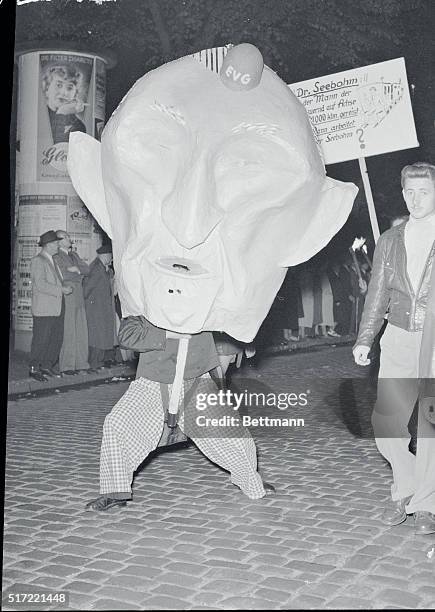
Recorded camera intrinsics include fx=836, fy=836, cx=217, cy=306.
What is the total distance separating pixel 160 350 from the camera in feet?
13.3

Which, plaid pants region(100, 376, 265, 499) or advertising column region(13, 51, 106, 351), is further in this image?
advertising column region(13, 51, 106, 351)

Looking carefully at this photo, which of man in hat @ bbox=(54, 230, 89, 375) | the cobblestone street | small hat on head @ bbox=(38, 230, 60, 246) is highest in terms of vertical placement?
small hat on head @ bbox=(38, 230, 60, 246)

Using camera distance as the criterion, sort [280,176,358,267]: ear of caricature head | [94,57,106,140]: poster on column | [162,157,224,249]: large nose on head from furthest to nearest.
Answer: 1. [94,57,106,140]: poster on column
2. [280,176,358,267]: ear of caricature head
3. [162,157,224,249]: large nose on head

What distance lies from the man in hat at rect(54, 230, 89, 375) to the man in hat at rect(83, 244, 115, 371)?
0.07 m

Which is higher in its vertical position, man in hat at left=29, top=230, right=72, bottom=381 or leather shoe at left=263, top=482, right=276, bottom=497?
man in hat at left=29, top=230, right=72, bottom=381

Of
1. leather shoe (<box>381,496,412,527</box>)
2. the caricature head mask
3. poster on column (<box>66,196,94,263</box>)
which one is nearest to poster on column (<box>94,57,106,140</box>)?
poster on column (<box>66,196,94,263</box>)

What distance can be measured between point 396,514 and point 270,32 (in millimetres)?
2790

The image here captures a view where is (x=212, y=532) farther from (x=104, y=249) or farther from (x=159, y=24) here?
(x=104, y=249)

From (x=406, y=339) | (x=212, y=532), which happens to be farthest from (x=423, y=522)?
(x=212, y=532)

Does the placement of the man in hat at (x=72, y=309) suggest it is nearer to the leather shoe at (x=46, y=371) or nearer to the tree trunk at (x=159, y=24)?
the leather shoe at (x=46, y=371)

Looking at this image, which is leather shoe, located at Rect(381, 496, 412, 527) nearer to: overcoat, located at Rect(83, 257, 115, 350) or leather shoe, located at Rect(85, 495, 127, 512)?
leather shoe, located at Rect(85, 495, 127, 512)

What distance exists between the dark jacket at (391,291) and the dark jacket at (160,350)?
0.75 m

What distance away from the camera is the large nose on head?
3.61 m

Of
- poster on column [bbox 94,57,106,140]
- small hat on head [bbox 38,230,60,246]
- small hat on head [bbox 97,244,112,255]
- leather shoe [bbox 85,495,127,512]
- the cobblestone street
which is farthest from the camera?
small hat on head [bbox 97,244,112,255]
